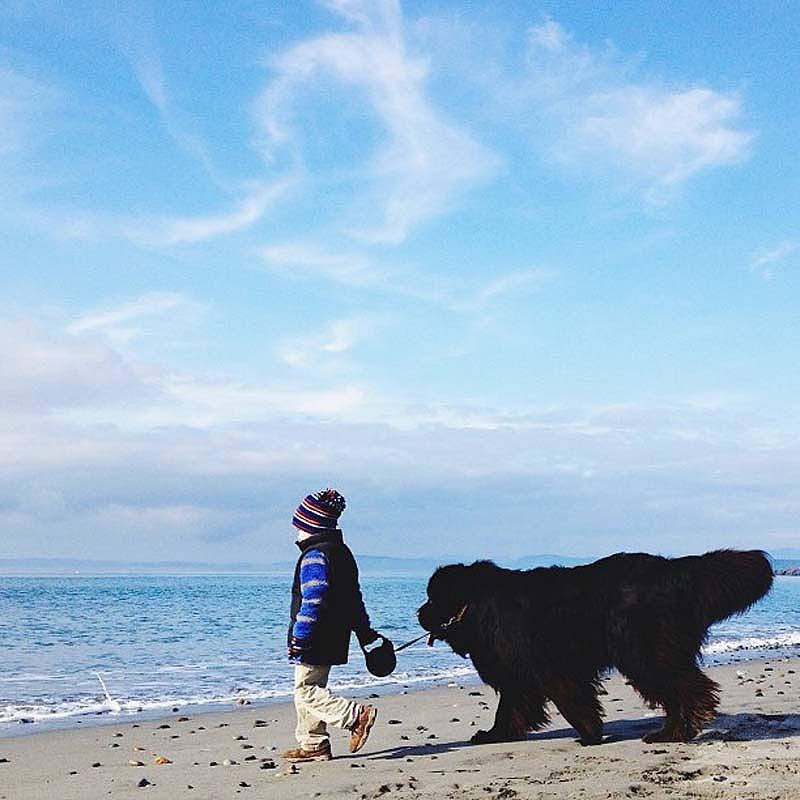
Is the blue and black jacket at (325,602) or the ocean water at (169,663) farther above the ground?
the blue and black jacket at (325,602)

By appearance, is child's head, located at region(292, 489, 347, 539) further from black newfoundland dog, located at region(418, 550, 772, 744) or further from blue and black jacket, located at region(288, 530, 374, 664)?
black newfoundland dog, located at region(418, 550, 772, 744)

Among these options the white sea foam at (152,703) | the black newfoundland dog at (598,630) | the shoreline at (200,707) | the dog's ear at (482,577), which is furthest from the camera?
the white sea foam at (152,703)

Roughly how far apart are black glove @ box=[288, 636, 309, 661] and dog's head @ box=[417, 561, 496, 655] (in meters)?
1.17

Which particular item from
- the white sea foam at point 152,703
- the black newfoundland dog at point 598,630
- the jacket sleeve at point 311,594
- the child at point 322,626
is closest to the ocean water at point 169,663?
the white sea foam at point 152,703

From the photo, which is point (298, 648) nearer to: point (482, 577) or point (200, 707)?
point (482, 577)

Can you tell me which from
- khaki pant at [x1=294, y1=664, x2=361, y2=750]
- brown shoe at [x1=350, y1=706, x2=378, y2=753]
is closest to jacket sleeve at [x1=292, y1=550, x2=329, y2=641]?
khaki pant at [x1=294, y1=664, x2=361, y2=750]

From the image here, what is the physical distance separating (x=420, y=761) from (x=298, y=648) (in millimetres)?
1115

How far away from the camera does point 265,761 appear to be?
732cm

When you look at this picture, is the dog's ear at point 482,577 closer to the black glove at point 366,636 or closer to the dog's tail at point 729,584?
the black glove at point 366,636

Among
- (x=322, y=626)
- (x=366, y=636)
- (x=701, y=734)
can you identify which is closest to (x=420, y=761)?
(x=366, y=636)

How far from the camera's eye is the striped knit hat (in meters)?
7.41

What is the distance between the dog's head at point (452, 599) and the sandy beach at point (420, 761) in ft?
2.65

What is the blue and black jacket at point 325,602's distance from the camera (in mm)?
7266

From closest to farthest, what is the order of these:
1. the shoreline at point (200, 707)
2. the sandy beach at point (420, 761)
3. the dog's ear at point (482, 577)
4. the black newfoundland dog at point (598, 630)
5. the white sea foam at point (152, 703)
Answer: the sandy beach at point (420, 761), the black newfoundland dog at point (598, 630), the dog's ear at point (482, 577), the shoreline at point (200, 707), the white sea foam at point (152, 703)
